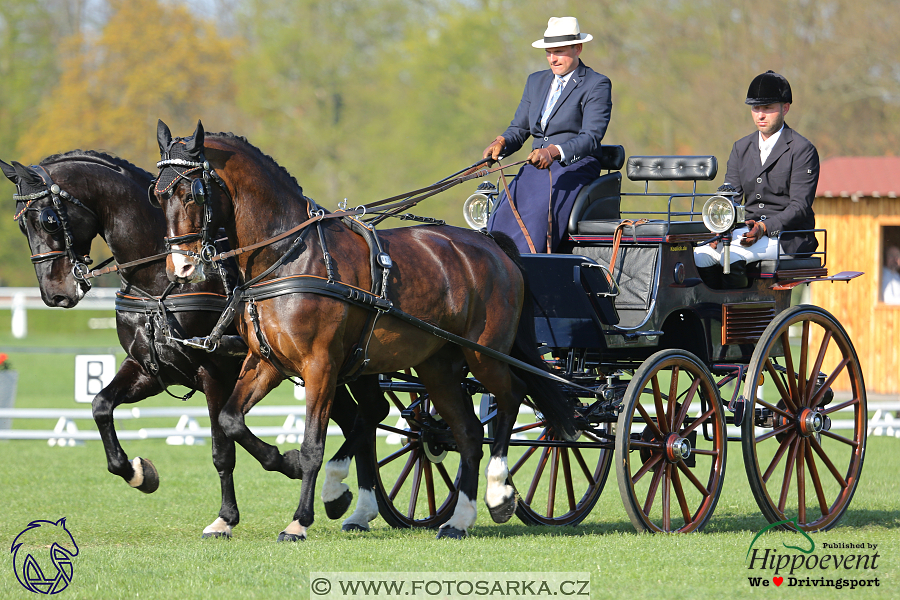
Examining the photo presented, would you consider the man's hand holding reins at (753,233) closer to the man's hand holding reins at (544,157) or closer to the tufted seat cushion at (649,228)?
the tufted seat cushion at (649,228)

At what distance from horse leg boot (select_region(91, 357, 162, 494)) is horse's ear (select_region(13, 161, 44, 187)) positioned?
1169 mm

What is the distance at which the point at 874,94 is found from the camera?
24.6 metres

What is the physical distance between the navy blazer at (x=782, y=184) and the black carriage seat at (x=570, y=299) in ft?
4.24

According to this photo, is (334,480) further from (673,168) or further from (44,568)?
(673,168)

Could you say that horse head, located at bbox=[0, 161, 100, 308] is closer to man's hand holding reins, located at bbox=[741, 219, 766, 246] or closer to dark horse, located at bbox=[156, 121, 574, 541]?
dark horse, located at bbox=[156, 121, 574, 541]

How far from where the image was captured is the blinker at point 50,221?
6336 mm

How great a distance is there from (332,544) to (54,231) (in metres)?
2.42

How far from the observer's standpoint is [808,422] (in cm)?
684

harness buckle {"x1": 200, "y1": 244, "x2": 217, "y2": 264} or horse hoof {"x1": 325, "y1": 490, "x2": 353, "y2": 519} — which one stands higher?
harness buckle {"x1": 200, "y1": 244, "x2": 217, "y2": 264}

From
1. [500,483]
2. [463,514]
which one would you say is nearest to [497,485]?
[500,483]

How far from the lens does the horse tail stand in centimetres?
656

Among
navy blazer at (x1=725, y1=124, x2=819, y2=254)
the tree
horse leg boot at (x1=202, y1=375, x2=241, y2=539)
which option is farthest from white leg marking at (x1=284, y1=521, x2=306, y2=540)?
the tree

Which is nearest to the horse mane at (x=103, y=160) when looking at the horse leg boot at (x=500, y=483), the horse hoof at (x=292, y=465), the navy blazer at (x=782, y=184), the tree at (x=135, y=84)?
the horse hoof at (x=292, y=465)

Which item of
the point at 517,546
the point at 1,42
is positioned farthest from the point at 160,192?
the point at 1,42
